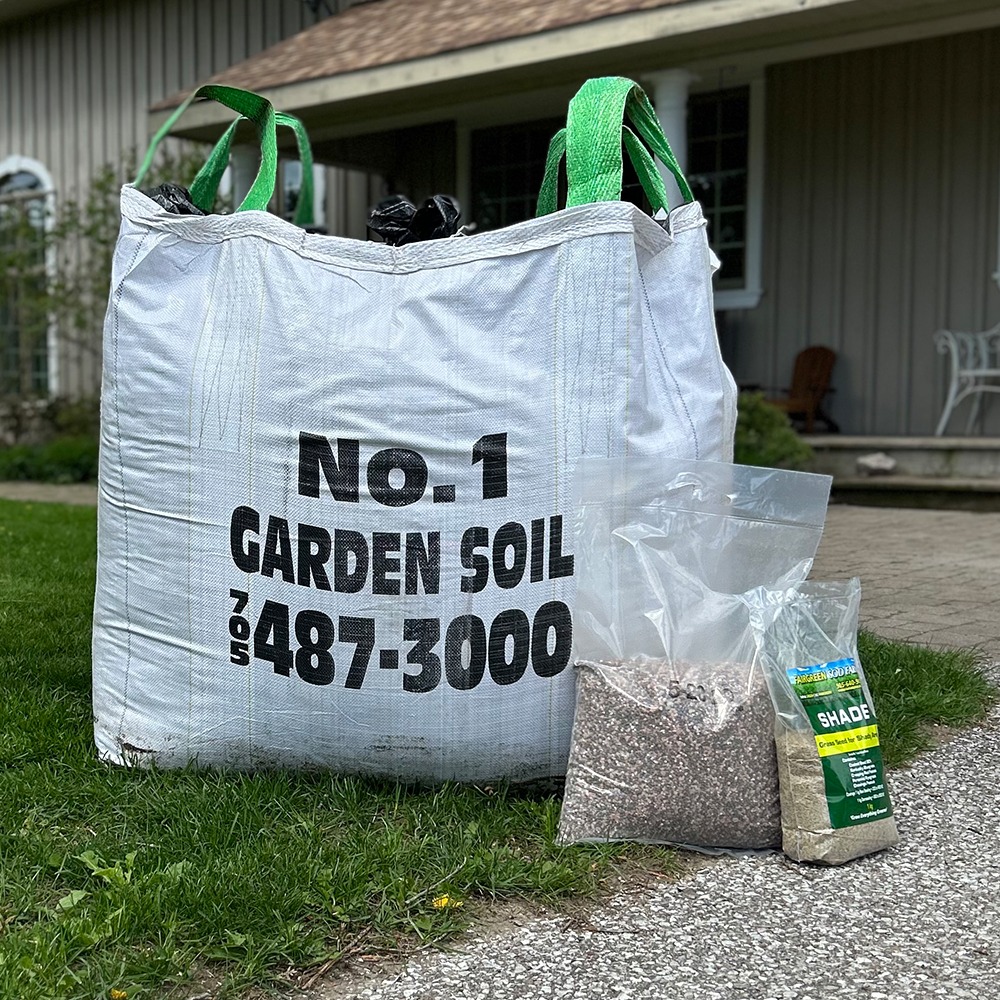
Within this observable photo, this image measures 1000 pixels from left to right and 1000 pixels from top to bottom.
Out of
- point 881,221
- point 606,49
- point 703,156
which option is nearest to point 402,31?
point 606,49

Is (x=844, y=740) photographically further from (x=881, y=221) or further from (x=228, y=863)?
(x=881, y=221)

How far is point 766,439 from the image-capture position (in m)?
7.35

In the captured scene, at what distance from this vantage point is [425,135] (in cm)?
1079

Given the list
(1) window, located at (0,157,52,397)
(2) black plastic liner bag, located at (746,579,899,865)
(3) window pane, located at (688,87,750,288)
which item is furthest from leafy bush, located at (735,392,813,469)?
(1) window, located at (0,157,52,397)

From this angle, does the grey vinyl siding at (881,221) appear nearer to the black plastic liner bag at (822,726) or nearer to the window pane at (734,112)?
the window pane at (734,112)

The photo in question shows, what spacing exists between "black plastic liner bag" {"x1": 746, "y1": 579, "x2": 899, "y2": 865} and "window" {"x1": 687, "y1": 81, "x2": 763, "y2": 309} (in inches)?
280

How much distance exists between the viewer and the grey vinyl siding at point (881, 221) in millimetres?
8125

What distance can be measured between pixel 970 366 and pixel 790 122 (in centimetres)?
224

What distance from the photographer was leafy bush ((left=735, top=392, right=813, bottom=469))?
23.8 ft

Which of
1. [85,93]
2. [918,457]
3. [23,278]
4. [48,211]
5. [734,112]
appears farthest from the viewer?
[48,211]

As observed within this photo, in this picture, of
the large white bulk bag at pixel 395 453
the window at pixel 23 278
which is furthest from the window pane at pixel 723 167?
the large white bulk bag at pixel 395 453

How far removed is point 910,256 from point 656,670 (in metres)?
6.90

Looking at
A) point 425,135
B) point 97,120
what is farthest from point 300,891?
point 97,120

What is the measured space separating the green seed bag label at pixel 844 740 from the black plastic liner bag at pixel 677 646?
8cm
